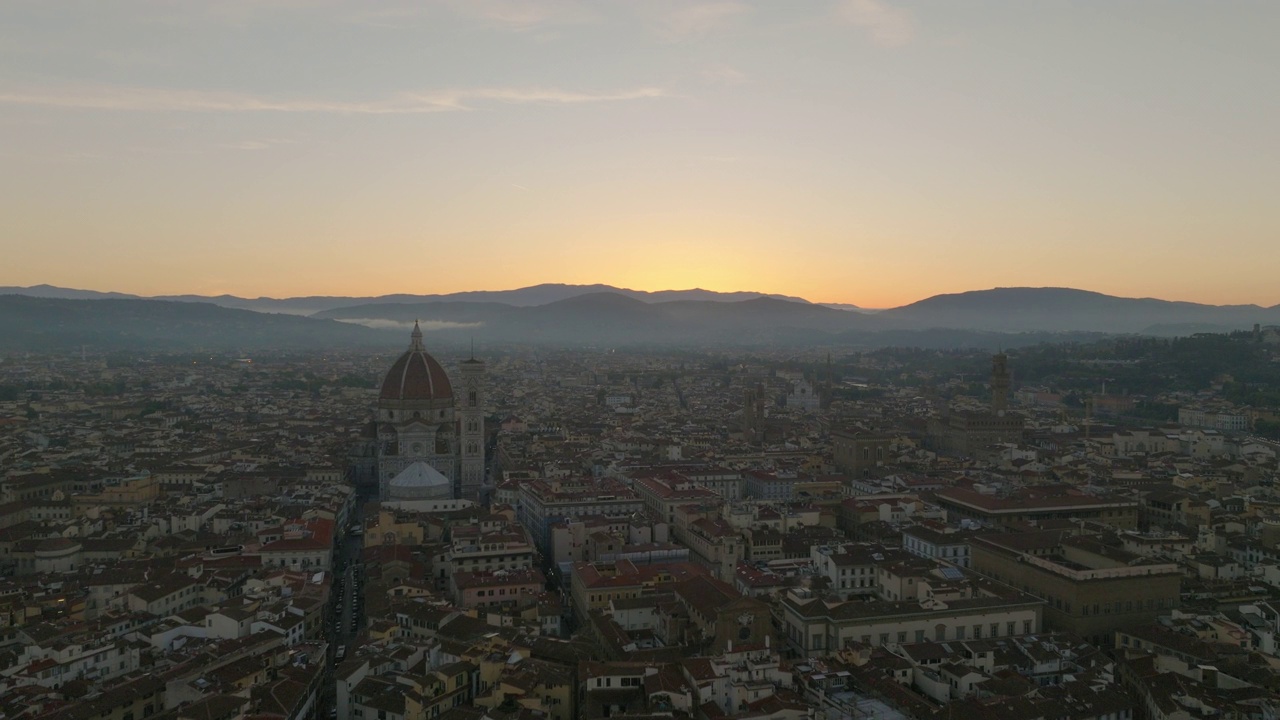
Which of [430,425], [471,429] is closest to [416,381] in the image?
[430,425]

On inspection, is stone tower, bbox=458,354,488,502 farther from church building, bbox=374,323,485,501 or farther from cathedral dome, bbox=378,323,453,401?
cathedral dome, bbox=378,323,453,401

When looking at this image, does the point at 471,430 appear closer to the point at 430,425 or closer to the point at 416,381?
the point at 430,425

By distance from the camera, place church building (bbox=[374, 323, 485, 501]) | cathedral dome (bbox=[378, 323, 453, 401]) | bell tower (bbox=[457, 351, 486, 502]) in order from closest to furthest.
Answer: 1. church building (bbox=[374, 323, 485, 501])
2. bell tower (bbox=[457, 351, 486, 502])
3. cathedral dome (bbox=[378, 323, 453, 401])

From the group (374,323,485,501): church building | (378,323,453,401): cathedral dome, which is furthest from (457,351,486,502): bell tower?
(378,323,453,401): cathedral dome

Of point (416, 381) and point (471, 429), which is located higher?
point (416, 381)

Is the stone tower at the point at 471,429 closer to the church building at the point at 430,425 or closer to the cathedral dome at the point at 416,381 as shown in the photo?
the church building at the point at 430,425

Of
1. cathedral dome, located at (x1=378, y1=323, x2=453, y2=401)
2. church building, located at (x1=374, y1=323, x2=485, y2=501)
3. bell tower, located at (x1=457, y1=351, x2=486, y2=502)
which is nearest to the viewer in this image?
church building, located at (x1=374, y1=323, x2=485, y2=501)

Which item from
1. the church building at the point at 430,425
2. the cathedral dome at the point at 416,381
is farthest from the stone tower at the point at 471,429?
the cathedral dome at the point at 416,381
